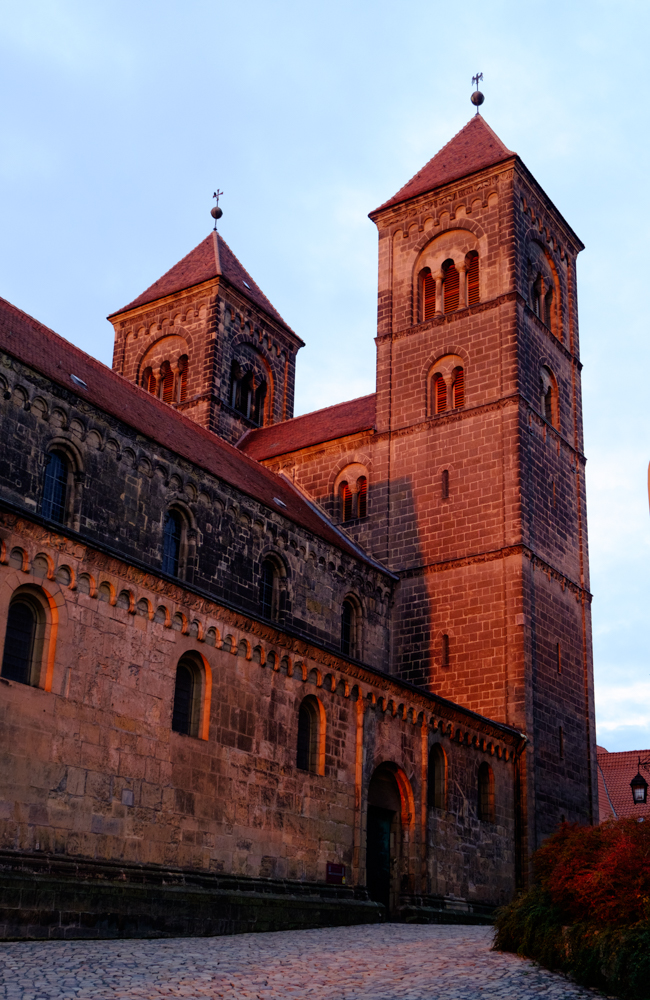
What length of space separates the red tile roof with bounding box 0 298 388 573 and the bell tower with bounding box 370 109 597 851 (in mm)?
2913

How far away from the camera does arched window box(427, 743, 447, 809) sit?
85.3 ft

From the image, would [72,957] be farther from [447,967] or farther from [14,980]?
[447,967]

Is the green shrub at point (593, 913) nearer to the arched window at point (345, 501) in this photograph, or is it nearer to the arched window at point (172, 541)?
the arched window at point (172, 541)

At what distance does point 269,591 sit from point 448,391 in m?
10.6

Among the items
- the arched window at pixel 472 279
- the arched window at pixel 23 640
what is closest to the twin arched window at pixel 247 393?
the arched window at pixel 472 279

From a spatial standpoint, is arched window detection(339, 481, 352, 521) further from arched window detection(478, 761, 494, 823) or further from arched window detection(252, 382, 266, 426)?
arched window detection(478, 761, 494, 823)

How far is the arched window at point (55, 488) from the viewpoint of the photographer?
23.1 m

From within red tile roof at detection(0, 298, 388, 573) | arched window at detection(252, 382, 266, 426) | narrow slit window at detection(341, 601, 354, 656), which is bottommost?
narrow slit window at detection(341, 601, 354, 656)

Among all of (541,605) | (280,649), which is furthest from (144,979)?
(541,605)

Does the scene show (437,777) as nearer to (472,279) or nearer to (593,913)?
(593,913)

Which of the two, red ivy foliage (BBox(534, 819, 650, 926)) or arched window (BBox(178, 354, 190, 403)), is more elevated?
arched window (BBox(178, 354, 190, 403))

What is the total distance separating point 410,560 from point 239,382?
14257 mm

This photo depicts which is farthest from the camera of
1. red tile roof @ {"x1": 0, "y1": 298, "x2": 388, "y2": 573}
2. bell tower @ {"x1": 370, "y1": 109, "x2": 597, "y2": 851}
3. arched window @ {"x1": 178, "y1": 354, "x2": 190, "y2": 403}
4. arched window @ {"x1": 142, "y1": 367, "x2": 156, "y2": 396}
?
arched window @ {"x1": 142, "y1": 367, "x2": 156, "y2": 396}

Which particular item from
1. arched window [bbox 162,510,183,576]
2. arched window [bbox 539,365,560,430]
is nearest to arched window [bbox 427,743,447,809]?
arched window [bbox 162,510,183,576]
